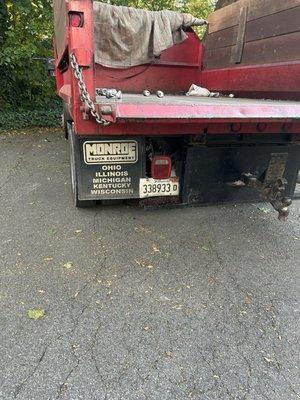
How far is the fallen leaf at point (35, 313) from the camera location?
2191mm

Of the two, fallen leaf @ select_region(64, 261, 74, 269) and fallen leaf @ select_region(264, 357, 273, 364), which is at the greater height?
fallen leaf @ select_region(264, 357, 273, 364)

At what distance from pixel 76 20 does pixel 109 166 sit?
1.13 m

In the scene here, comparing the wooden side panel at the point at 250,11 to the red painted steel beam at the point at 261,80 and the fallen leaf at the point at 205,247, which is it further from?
the fallen leaf at the point at 205,247

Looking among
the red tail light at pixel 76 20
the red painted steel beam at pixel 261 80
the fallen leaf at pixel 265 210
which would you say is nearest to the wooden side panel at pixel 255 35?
the red painted steel beam at pixel 261 80

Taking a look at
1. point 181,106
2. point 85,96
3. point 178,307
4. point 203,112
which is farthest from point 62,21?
point 178,307

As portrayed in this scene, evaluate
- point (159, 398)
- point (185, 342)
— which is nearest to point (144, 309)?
point (185, 342)

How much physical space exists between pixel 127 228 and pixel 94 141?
1.03m

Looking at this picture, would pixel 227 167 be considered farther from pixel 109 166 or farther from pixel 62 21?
pixel 62 21

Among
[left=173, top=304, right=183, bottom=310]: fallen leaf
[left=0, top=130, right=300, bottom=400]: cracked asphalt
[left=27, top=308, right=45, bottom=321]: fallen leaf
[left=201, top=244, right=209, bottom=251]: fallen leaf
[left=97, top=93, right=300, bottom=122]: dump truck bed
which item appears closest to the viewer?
[left=0, top=130, right=300, bottom=400]: cracked asphalt

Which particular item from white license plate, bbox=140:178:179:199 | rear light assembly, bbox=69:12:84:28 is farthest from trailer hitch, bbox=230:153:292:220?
rear light assembly, bbox=69:12:84:28

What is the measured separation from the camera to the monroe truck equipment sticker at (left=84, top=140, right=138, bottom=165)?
9.00ft

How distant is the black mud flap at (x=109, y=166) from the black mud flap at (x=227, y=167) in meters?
0.46

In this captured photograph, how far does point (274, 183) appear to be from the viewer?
3.11m

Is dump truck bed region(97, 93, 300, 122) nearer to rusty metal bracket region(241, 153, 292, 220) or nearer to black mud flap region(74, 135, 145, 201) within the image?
black mud flap region(74, 135, 145, 201)
